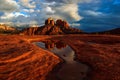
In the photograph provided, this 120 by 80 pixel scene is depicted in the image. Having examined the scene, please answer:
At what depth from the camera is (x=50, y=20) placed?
17075cm

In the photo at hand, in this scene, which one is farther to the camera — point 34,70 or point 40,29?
point 40,29

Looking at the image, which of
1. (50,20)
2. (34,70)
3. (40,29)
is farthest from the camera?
(50,20)

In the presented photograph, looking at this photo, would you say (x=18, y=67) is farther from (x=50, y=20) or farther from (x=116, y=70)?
(x=50, y=20)

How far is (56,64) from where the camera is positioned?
26.5 meters

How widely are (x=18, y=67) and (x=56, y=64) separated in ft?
19.2

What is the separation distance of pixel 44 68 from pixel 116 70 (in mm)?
9164

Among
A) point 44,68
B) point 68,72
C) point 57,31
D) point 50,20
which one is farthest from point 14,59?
point 50,20

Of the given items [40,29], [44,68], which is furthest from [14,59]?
[40,29]

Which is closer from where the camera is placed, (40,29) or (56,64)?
(56,64)

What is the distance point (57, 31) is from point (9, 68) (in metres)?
117

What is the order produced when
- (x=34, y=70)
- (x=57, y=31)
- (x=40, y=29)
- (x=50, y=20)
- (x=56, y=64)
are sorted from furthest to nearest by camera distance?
(x=50, y=20) → (x=40, y=29) → (x=57, y=31) → (x=56, y=64) → (x=34, y=70)

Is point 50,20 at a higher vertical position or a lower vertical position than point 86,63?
higher

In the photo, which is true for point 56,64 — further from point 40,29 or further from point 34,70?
point 40,29

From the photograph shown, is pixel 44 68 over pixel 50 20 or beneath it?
beneath
